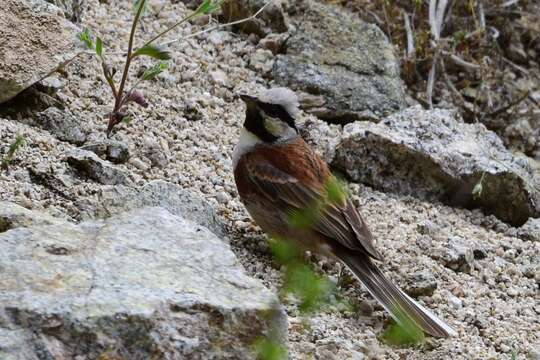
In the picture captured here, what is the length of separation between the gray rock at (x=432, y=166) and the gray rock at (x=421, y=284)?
1242mm

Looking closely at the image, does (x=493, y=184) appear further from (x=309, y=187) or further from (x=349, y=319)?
(x=349, y=319)

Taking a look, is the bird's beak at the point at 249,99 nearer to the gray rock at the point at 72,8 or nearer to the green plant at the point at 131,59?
the green plant at the point at 131,59

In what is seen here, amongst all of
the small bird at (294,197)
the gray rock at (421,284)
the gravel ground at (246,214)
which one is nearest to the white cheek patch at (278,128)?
the small bird at (294,197)

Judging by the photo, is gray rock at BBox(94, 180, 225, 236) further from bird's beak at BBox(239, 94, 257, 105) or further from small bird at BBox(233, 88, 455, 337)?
bird's beak at BBox(239, 94, 257, 105)

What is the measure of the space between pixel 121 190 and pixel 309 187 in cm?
113

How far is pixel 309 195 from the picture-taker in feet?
17.6

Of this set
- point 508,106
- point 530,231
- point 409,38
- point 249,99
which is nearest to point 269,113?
point 249,99

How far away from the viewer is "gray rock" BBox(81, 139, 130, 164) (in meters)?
5.28

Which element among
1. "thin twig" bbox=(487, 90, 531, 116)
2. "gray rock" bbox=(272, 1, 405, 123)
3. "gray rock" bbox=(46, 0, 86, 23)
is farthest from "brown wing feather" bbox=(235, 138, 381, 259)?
"thin twig" bbox=(487, 90, 531, 116)

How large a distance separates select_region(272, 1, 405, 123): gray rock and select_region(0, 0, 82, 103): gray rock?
1.85 m

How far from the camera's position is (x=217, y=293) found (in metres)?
3.64

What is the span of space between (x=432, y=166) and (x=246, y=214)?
1.37 metres

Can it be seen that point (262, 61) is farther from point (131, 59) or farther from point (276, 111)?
point (131, 59)

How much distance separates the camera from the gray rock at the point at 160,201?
15.3 feet
